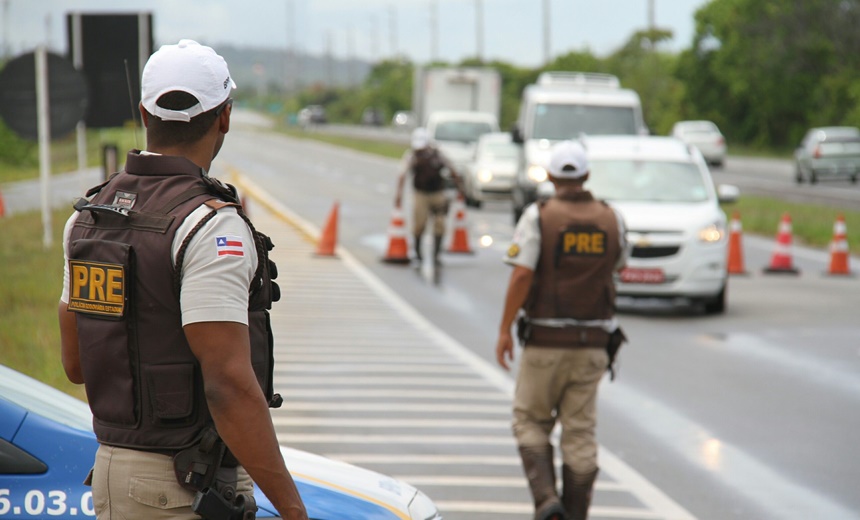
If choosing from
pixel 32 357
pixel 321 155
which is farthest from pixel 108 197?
pixel 321 155

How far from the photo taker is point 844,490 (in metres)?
7.12

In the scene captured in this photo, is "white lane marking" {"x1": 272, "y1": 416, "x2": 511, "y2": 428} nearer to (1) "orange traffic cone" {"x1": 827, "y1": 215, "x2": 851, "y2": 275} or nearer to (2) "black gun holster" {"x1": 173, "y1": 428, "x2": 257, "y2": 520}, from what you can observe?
(2) "black gun holster" {"x1": 173, "y1": 428, "x2": 257, "y2": 520}

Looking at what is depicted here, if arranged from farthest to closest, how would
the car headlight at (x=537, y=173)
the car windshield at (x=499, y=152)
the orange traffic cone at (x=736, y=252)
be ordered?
the car windshield at (x=499, y=152) → the car headlight at (x=537, y=173) → the orange traffic cone at (x=736, y=252)

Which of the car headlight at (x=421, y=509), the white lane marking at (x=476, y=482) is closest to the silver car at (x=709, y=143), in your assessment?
the white lane marking at (x=476, y=482)

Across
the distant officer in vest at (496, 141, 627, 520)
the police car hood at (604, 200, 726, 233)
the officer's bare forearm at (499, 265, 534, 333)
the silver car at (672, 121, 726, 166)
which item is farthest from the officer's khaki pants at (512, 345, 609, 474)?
the silver car at (672, 121, 726, 166)

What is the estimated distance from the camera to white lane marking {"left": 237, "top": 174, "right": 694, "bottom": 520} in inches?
271

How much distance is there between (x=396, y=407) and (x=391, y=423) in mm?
534

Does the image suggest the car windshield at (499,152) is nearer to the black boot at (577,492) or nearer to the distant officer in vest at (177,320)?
the black boot at (577,492)

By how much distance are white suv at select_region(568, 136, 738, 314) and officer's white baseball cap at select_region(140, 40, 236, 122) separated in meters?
11.2

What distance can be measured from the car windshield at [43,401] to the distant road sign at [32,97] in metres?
12.0

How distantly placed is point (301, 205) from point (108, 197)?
26516 millimetres

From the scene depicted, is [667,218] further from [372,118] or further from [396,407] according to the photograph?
[372,118]

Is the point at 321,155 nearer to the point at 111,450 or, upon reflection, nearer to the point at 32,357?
the point at 32,357

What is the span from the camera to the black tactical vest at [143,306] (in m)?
2.80
